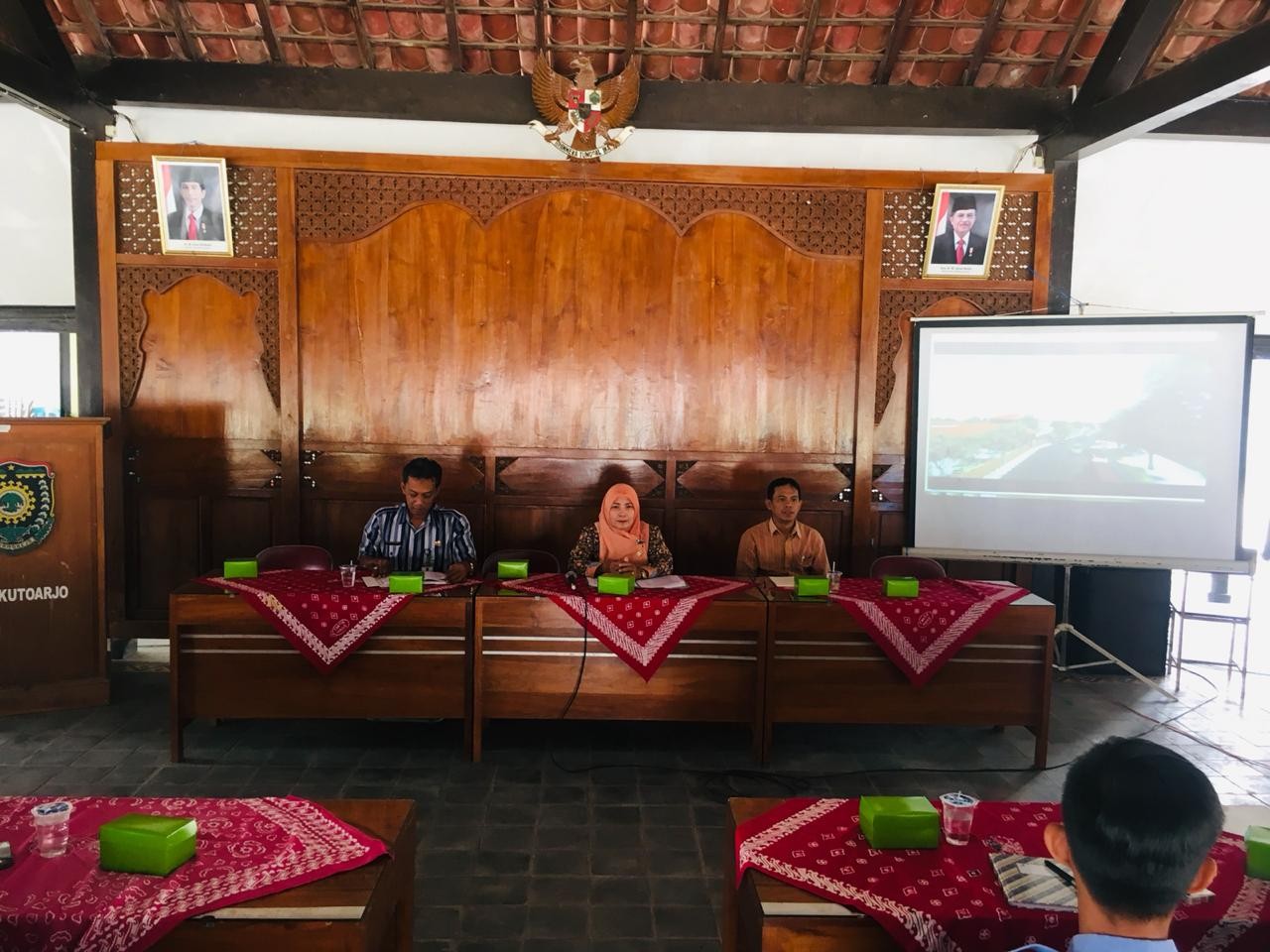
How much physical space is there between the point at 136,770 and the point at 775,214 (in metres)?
4.32

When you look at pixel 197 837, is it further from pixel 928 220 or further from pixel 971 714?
pixel 928 220

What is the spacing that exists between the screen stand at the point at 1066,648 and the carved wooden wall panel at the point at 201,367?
4883 mm

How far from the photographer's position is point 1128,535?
4539 mm

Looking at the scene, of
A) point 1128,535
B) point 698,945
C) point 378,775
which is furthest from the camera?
point 1128,535

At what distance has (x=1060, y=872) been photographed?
158 cm

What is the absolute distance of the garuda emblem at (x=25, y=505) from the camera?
13.4ft

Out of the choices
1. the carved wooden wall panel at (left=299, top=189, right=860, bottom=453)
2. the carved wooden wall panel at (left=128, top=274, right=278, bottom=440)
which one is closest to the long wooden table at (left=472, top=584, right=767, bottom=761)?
the carved wooden wall panel at (left=299, top=189, right=860, bottom=453)

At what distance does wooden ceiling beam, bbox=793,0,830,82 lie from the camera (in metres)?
4.49

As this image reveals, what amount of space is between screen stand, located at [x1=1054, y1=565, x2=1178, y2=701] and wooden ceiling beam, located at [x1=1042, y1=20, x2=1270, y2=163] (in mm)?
2457

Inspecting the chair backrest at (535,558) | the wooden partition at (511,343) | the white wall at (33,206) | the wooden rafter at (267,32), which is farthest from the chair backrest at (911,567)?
the white wall at (33,206)

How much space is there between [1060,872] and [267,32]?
530 cm

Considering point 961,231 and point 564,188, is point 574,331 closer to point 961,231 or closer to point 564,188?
point 564,188

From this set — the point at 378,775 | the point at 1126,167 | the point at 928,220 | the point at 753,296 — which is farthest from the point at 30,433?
the point at 1126,167

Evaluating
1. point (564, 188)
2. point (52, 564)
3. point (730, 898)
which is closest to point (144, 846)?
point (730, 898)
